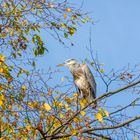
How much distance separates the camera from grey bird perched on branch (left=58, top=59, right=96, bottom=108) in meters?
9.45

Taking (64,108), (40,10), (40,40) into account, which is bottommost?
(64,108)

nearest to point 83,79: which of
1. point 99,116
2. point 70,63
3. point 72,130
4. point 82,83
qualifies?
point 82,83

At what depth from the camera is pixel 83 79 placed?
9.62 meters

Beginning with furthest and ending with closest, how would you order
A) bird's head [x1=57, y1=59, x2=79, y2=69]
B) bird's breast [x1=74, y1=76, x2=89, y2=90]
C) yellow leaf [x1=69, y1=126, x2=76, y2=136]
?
bird's head [x1=57, y1=59, x2=79, y2=69], bird's breast [x1=74, y1=76, x2=89, y2=90], yellow leaf [x1=69, y1=126, x2=76, y2=136]

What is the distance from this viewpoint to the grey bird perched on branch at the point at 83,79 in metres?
9.45

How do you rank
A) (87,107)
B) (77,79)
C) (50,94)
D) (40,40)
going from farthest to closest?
(77,79) → (40,40) → (50,94) → (87,107)

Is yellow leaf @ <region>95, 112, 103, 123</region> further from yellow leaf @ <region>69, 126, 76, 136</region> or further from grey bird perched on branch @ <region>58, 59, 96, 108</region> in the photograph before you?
grey bird perched on branch @ <region>58, 59, 96, 108</region>

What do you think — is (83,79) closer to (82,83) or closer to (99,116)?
(82,83)

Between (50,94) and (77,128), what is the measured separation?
1.80 ft

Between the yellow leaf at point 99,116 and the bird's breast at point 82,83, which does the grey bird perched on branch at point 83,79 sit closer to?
the bird's breast at point 82,83

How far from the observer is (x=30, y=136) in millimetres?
6230

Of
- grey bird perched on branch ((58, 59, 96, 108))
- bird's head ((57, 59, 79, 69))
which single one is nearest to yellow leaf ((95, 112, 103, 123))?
grey bird perched on branch ((58, 59, 96, 108))

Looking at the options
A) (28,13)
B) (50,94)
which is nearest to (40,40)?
(28,13)

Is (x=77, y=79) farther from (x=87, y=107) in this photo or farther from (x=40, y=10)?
(x=87, y=107)
